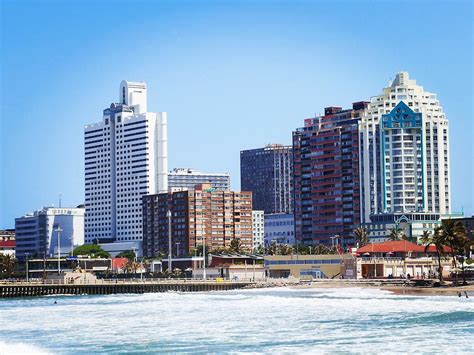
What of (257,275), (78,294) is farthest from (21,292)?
(257,275)

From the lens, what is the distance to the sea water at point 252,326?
208ft

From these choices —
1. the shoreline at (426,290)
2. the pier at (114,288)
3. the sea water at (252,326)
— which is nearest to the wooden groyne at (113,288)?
the pier at (114,288)

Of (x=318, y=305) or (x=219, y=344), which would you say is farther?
Answer: (x=318, y=305)

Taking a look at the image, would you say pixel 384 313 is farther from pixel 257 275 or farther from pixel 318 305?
pixel 257 275

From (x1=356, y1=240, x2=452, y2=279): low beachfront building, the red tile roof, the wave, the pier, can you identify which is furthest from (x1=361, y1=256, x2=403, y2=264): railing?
the wave

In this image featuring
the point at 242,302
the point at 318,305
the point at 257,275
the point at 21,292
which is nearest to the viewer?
the point at 318,305

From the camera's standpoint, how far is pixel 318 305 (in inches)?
4070

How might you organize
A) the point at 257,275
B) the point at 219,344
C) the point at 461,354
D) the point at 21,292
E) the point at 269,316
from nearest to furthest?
the point at 461,354 → the point at 219,344 → the point at 269,316 → the point at 21,292 → the point at 257,275

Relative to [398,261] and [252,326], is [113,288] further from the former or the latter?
[252,326]

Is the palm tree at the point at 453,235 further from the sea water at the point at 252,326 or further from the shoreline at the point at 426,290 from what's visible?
the sea water at the point at 252,326

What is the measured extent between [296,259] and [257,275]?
538 inches

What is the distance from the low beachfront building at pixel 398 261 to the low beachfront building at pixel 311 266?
2.42 meters

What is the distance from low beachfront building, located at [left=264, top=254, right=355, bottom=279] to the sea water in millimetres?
51469

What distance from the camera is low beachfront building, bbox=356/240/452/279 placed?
543 ft
